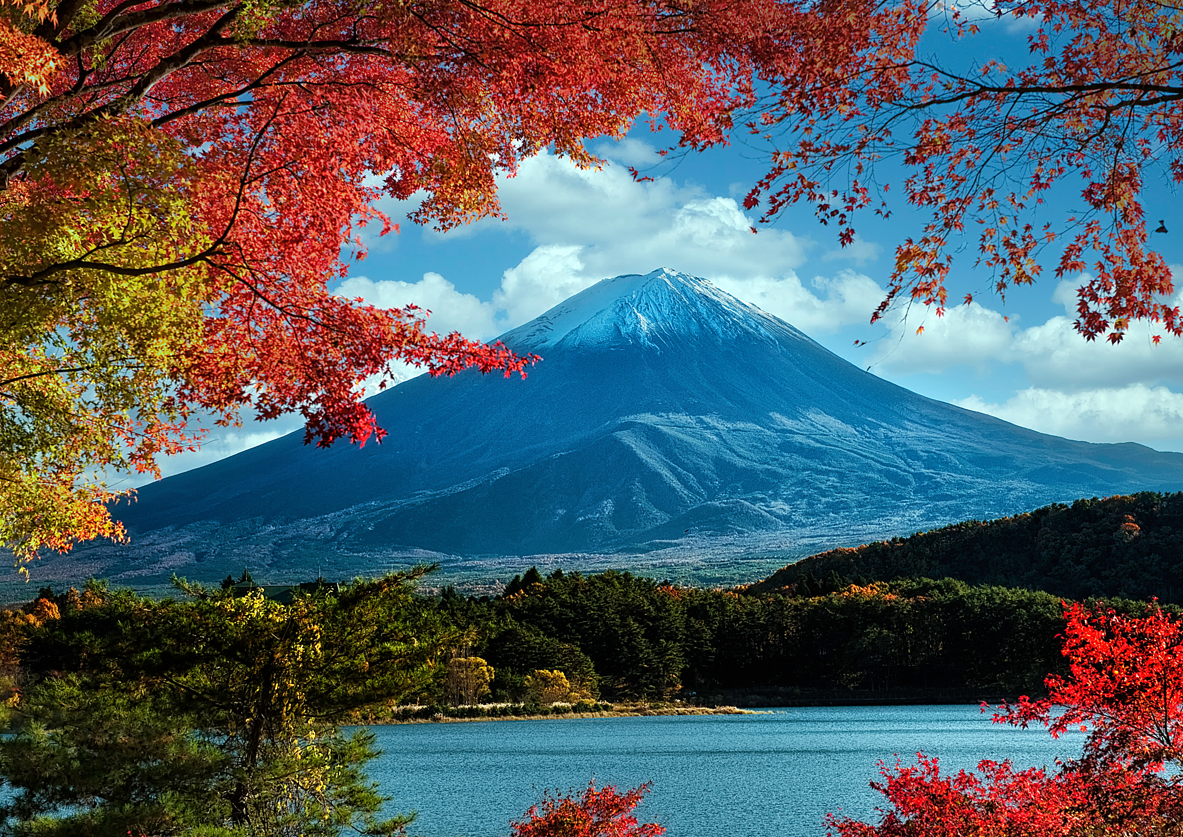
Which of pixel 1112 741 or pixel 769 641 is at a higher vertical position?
pixel 1112 741

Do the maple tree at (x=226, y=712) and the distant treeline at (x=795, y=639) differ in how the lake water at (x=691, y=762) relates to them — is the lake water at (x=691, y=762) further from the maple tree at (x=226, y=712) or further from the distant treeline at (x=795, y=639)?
the maple tree at (x=226, y=712)

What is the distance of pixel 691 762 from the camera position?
31156mm

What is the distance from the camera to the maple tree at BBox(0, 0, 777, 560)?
5250mm

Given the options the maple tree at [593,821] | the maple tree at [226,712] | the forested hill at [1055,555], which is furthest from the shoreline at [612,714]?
the maple tree at [593,821]

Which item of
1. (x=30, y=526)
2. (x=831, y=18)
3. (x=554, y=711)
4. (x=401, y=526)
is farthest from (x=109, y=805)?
(x=401, y=526)

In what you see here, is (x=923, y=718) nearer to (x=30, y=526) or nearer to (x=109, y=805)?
(x=109, y=805)

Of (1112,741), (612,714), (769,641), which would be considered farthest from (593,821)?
(769,641)

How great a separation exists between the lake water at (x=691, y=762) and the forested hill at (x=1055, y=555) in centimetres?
3004

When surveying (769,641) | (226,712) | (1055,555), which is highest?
(226,712)

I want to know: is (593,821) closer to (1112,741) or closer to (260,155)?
(1112,741)

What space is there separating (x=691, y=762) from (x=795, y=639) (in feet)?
100

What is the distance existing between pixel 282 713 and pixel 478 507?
7510 inches

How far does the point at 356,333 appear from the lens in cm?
571

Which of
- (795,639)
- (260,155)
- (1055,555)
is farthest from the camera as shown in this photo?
(1055,555)
